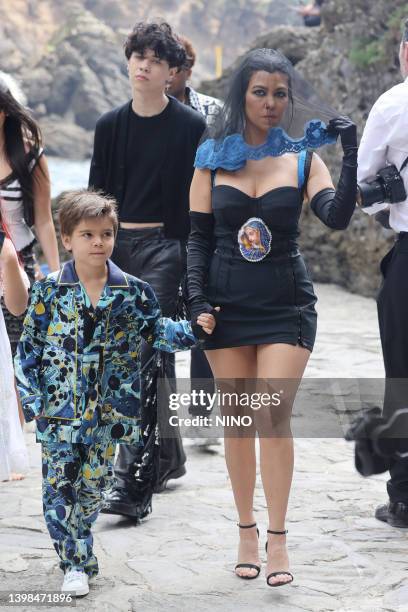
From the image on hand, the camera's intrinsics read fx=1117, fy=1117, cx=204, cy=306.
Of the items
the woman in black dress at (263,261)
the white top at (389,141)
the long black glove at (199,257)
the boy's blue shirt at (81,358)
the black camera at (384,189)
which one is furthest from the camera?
the white top at (389,141)

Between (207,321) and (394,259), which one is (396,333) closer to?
(394,259)

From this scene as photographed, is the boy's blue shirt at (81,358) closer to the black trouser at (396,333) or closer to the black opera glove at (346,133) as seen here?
the black opera glove at (346,133)

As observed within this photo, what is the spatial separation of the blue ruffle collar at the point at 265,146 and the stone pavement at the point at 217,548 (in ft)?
4.98

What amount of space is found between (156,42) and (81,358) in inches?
70.2

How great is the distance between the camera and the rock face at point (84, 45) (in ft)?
212

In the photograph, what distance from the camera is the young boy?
383 centimetres

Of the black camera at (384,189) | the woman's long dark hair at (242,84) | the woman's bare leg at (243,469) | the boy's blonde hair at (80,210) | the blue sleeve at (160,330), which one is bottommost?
the woman's bare leg at (243,469)

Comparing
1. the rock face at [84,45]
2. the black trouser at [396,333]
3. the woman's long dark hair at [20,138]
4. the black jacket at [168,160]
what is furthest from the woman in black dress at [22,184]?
the rock face at [84,45]

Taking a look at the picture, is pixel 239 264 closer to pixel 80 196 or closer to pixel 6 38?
pixel 80 196

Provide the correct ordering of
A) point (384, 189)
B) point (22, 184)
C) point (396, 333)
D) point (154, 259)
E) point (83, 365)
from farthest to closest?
point (22, 184) < point (154, 259) < point (396, 333) < point (384, 189) < point (83, 365)

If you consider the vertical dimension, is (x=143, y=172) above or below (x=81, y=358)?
above

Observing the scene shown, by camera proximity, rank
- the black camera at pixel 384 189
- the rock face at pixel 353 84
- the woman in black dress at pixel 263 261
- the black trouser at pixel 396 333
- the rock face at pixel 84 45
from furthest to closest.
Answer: the rock face at pixel 84 45 < the rock face at pixel 353 84 < the black trouser at pixel 396 333 < the black camera at pixel 384 189 < the woman in black dress at pixel 263 261

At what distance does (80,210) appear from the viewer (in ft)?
12.7

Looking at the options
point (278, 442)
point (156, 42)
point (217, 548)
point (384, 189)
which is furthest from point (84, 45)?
point (278, 442)
